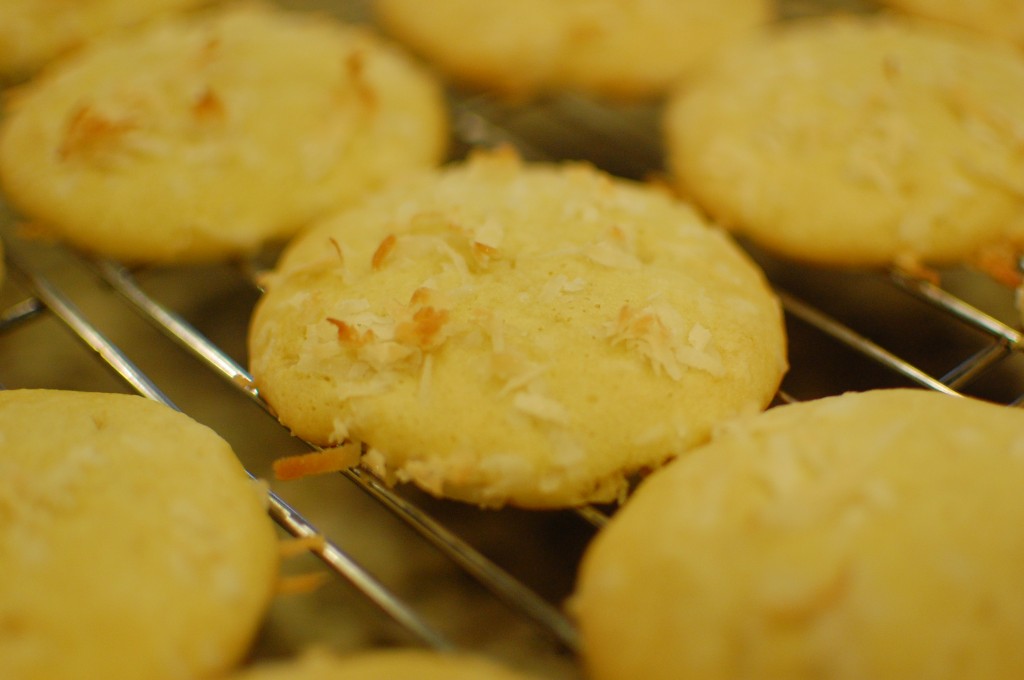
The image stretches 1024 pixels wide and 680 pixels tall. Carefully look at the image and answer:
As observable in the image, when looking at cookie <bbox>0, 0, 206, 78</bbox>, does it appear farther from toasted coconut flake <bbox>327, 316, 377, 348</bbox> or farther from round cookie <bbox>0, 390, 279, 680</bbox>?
toasted coconut flake <bbox>327, 316, 377, 348</bbox>

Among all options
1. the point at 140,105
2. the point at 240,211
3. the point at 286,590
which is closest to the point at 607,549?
the point at 286,590

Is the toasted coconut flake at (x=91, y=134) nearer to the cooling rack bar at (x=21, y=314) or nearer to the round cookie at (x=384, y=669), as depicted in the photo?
the cooling rack bar at (x=21, y=314)

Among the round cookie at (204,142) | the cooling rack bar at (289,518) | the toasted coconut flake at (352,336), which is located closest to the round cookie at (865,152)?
the round cookie at (204,142)

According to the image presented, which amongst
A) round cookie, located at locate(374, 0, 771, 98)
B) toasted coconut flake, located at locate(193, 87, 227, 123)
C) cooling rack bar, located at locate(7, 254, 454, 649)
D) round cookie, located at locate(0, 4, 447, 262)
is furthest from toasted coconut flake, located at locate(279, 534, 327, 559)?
round cookie, located at locate(374, 0, 771, 98)

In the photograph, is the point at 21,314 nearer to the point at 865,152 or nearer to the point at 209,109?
the point at 209,109

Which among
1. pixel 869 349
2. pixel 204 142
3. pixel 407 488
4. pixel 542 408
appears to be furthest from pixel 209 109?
pixel 869 349
